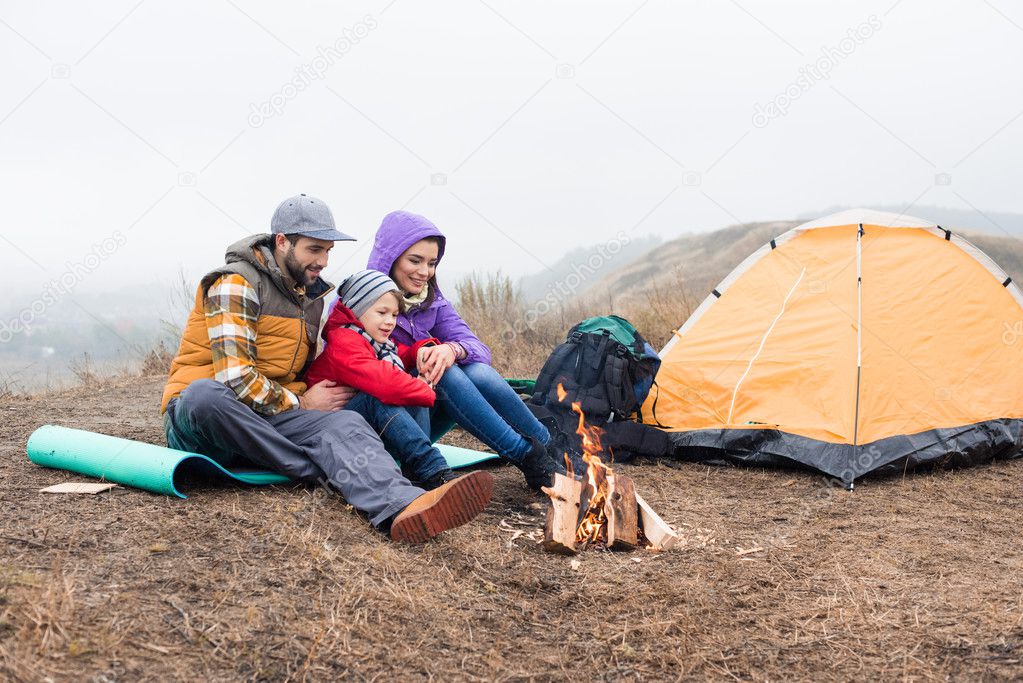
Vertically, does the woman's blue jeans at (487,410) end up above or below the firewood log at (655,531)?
above

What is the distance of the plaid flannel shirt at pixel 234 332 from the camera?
3.79m

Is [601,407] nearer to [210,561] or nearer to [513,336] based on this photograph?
[210,561]

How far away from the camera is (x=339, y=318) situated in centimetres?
420

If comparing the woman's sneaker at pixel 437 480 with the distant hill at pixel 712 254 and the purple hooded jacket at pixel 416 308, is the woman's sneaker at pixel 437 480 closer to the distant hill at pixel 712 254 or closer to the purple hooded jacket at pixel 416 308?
the purple hooded jacket at pixel 416 308

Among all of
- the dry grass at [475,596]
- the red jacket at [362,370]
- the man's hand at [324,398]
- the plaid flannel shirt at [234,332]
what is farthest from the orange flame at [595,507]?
the plaid flannel shirt at [234,332]

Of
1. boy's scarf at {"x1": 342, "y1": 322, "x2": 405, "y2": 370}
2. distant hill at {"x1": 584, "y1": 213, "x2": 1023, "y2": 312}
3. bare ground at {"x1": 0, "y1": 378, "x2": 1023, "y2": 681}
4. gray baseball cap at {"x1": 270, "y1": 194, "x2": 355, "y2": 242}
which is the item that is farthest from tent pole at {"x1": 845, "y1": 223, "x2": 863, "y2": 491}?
distant hill at {"x1": 584, "y1": 213, "x2": 1023, "y2": 312}

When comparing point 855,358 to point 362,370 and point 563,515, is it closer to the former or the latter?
point 563,515

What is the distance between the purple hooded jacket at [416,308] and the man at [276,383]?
421mm

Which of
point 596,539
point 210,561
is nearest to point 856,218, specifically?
point 596,539

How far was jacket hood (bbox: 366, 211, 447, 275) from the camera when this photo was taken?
4.46 m

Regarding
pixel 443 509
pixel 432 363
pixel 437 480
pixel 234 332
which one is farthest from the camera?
pixel 432 363

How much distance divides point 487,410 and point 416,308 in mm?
681

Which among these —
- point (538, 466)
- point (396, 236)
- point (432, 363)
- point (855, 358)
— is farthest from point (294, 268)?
point (855, 358)

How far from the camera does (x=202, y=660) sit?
254 centimetres
